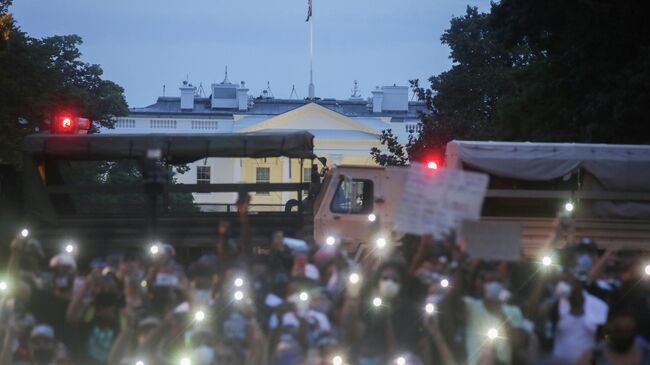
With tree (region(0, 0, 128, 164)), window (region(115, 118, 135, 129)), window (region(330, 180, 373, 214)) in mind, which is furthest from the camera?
window (region(115, 118, 135, 129))

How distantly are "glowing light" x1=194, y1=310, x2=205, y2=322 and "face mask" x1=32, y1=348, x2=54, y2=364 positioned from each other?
1360 millimetres

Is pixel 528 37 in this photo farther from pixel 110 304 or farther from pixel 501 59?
pixel 501 59

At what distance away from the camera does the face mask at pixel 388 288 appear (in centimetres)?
1064

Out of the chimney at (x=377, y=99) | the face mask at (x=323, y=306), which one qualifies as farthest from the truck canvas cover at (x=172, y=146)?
the chimney at (x=377, y=99)

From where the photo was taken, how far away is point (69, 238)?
1277 cm

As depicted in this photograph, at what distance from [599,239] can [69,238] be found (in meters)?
6.45

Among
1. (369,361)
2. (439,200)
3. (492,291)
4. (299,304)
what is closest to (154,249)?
(299,304)

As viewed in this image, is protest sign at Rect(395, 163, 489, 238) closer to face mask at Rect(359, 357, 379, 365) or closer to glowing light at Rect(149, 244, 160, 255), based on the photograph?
face mask at Rect(359, 357, 379, 365)

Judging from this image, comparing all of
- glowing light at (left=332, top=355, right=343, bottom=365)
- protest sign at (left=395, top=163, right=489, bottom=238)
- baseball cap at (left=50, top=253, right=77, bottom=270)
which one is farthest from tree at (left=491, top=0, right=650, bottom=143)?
baseball cap at (left=50, top=253, right=77, bottom=270)

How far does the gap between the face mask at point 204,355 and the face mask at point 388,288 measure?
1740 mm

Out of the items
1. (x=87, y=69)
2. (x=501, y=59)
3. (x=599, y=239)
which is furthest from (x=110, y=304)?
(x=87, y=69)

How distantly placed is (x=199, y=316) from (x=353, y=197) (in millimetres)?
5509

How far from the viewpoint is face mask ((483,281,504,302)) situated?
10305 mm

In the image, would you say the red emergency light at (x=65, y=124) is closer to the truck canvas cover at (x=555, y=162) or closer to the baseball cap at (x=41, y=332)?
the truck canvas cover at (x=555, y=162)
